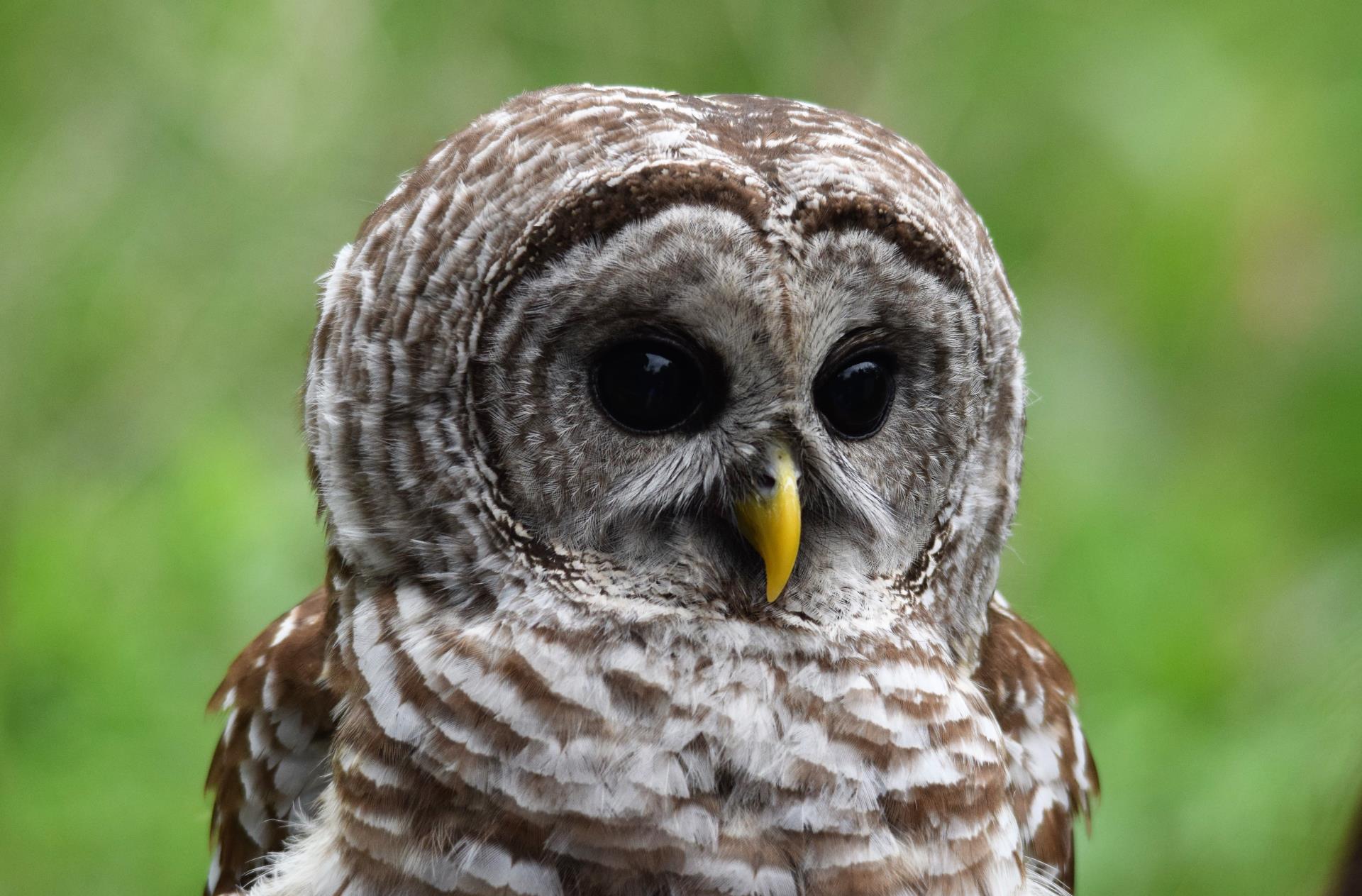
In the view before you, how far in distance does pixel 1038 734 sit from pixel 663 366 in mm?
870

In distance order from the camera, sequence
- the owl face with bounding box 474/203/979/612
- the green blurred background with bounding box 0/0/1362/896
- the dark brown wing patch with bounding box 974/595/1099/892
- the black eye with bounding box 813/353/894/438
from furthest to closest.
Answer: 1. the green blurred background with bounding box 0/0/1362/896
2. the dark brown wing patch with bounding box 974/595/1099/892
3. the black eye with bounding box 813/353/894/438
4. the owl face with bounding box 474/203/979/612

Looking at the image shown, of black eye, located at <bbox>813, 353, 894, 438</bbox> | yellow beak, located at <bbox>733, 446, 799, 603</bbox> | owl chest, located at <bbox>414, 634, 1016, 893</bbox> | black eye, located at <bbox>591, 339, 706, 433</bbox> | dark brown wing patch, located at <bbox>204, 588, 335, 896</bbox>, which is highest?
black eye, located at <bbox>813, 353, 894, 438</bbox>

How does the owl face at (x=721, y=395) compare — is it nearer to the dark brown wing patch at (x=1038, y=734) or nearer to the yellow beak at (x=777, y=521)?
the yellow beak at (x=777, y=521)

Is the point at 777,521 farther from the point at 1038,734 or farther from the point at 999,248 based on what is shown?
the point at 999,248

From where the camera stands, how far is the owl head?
1.59m

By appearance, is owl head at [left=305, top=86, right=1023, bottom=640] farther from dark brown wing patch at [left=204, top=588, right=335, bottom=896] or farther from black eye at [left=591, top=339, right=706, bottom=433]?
dark brown wing patch at [left=204, top=588, right=335, bottom=896]

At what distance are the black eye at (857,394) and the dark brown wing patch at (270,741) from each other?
74 cm

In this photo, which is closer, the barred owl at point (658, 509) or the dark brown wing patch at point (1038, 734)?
the barred owl at point (658, 509)

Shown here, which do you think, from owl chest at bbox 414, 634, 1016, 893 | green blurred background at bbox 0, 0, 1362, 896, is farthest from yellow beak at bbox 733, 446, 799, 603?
green blurred background at bbox 0, 0, 1362, 896

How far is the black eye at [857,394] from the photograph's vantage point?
1.69 m

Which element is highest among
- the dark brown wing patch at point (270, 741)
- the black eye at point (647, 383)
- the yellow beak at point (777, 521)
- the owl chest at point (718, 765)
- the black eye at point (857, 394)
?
the black eye at point (857, 394)

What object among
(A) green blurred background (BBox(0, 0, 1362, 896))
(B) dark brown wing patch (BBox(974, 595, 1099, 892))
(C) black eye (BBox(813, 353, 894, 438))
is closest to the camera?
(C) black eye (BBox(813, 353, 894, 438))

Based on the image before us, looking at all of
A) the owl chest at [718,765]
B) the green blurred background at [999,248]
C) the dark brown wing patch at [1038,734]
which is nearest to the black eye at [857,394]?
the owl chest at [718,765]

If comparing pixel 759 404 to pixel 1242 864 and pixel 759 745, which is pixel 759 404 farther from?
pixel 1242 864
